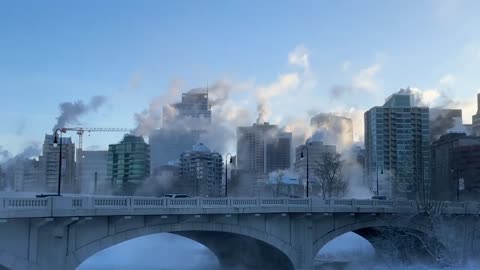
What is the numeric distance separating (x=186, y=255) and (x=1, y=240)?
47711mm

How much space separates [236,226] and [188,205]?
607 cm

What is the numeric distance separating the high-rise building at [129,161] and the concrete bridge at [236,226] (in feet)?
376

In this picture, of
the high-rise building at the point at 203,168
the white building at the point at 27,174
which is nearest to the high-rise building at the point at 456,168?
the high-rise building at the point at 203,168

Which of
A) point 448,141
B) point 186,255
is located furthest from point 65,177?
point 448,141

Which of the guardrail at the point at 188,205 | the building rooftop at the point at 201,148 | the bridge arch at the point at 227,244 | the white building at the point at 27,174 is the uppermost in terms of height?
the building rooftop at the point at 201,148

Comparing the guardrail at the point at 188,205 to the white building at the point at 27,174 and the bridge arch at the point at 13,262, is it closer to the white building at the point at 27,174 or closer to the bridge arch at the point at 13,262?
the bridge arch at the point at 13,262

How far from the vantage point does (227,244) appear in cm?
6069

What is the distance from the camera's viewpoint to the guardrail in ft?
104

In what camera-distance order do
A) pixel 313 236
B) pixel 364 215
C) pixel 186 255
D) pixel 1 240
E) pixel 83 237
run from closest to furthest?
pixel 1 240 < pixel 83 237 < pixel 313 236 < pixel 364 215 < pixel 186 255

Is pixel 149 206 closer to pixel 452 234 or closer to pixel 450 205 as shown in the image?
pixel 452 234

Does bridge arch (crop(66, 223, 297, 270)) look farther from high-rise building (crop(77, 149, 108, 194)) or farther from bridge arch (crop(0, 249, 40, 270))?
high-rise building (crop(77, 149, 108, 194))

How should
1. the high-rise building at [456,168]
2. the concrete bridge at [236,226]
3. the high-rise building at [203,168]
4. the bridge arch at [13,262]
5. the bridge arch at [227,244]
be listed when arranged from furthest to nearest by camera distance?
the high-rise building at [203,168]
the high-rise building at [456,168]
the bridge arch at [227,244]
the concrete bridge at [236,226]
the bridge arch at [13,262]

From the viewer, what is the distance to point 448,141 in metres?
149

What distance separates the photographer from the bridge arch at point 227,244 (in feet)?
121
